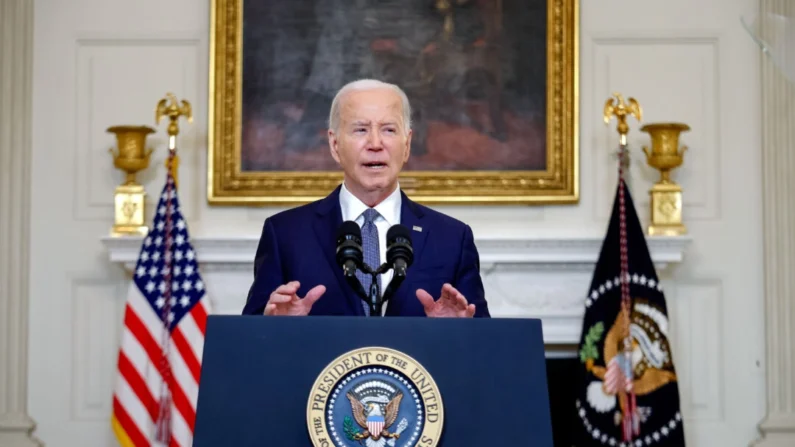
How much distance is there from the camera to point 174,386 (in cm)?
572

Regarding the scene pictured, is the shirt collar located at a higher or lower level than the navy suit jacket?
higher

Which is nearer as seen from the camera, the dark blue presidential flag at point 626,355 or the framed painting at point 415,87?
the dark blue presidential flag at point 626,355

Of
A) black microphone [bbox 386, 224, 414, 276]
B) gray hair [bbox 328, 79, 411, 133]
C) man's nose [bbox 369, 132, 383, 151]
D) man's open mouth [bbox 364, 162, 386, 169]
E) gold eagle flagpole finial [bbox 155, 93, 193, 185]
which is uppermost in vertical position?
gold eagle flagpole finial [bbox 155, 93, 193, 185]

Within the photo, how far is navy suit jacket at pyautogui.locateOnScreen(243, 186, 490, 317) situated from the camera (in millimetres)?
2998

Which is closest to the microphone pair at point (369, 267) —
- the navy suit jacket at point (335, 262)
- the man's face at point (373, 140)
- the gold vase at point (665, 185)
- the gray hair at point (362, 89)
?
the navy suit jacket at point (335, 262)

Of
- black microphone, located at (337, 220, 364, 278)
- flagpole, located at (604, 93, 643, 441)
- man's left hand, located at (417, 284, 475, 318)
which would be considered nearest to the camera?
black microphone, located at (337, 220, 364, 278)

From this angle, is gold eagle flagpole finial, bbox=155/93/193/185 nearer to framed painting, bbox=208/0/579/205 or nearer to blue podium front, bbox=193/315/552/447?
framed painting, bbox=208/0/579/205

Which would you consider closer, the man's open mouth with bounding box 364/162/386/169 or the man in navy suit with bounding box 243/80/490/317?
the man in navy suit with bounding box 243/80/490/317

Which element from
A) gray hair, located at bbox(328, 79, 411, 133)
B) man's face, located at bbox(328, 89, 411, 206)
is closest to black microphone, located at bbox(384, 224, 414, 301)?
man's face, located at bbox(328, 89, 411, 206)

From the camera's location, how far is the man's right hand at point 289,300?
2.44 meters

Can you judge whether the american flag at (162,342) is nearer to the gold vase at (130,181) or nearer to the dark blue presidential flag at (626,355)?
the gold vase at (130,181)

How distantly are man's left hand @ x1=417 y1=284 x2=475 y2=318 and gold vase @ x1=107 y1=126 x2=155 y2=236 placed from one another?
370cm

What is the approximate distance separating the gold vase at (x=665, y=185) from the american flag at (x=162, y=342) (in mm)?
2484

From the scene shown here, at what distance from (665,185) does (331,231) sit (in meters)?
3.29
